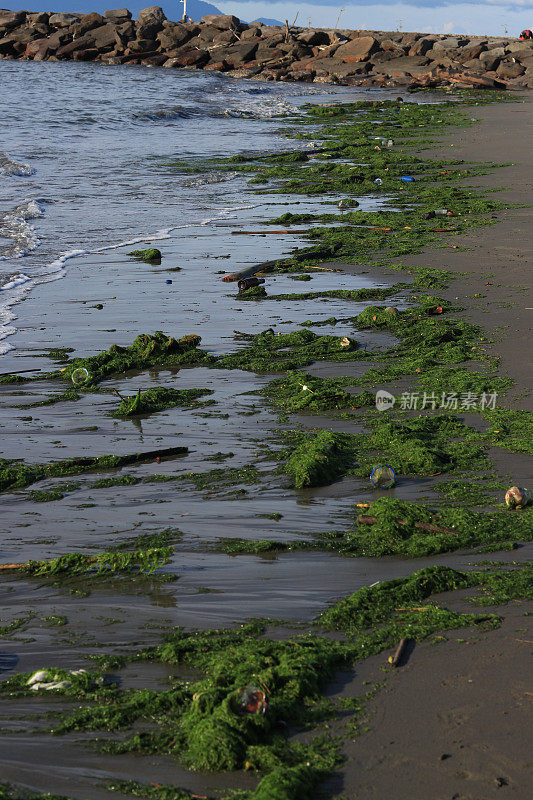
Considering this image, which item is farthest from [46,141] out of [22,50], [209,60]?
[22,50]

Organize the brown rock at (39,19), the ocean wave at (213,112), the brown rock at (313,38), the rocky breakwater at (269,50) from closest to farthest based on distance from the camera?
the ocean wave at (213,112), the rocky breakwater at (269,50), the brown rock at (313,38), the brown rock at (39,19)

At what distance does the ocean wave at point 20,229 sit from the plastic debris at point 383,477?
25.3 ft

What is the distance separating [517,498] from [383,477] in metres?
0.71

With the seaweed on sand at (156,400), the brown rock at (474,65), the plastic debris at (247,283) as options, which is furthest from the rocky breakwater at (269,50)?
the seaweed on sand at (156,400)

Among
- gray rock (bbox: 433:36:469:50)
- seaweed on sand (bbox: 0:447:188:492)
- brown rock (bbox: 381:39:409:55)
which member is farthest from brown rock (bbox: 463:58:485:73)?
seaweed on sand (bbox: 0:447:188:492)

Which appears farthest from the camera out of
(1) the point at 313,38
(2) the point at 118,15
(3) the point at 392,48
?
(2) the point at 118,15

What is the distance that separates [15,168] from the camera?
17266mm

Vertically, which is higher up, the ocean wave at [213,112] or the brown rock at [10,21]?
the brown rock at [10,21]

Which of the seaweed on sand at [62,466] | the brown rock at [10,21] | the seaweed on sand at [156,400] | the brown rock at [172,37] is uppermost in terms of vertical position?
the brown rock at [10,21]

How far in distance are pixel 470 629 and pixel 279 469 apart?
1741 mm

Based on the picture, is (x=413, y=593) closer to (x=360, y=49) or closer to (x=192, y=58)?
(x=360, y=49)

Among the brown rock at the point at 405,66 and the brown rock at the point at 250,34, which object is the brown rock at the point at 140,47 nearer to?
the brown rock at the point at 250,34

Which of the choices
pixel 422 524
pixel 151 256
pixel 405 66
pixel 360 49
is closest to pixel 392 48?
pixel 360 49

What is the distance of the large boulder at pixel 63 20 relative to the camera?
5638 cm
